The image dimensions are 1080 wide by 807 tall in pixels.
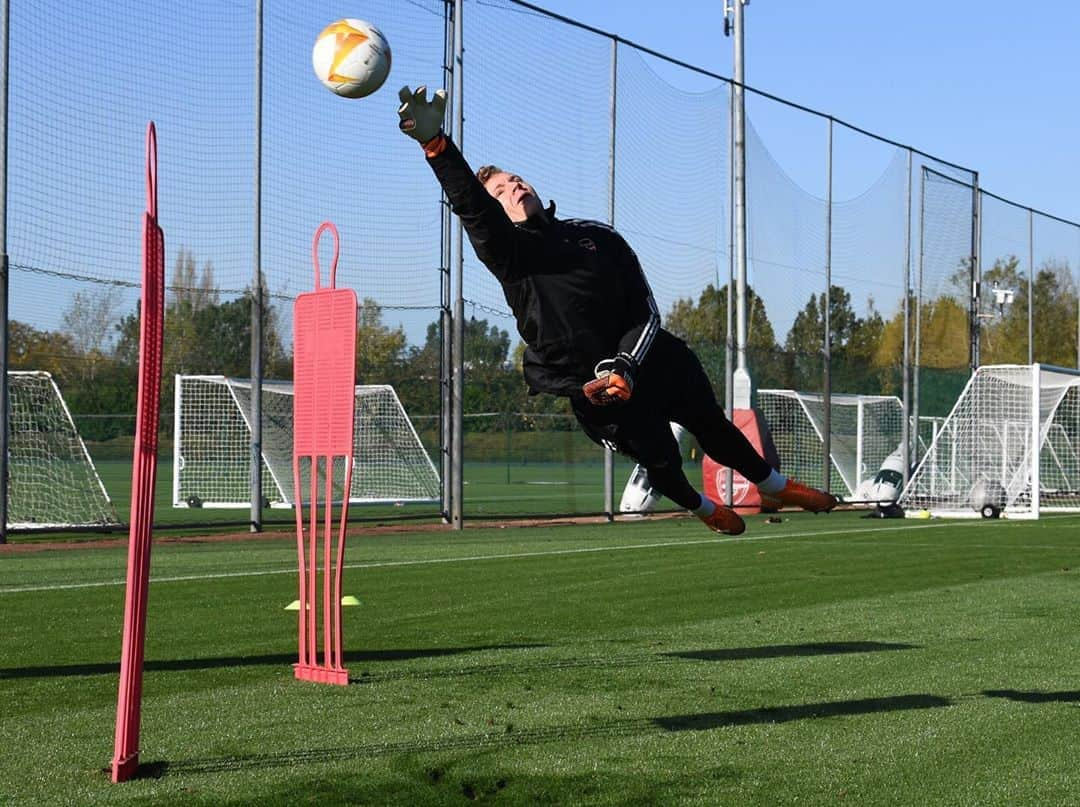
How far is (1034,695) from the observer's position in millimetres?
7562

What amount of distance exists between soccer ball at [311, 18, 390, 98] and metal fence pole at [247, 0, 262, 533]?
14189 millimetres

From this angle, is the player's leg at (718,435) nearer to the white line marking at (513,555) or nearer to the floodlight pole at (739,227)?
the white line marking at (513,555)

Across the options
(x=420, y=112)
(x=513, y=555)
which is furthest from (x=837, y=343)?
(x=420, y=112)

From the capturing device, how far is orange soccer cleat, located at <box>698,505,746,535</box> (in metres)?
8.16

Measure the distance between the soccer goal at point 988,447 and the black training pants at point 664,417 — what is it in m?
19.7

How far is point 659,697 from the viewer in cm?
743

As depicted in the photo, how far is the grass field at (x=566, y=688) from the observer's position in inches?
221

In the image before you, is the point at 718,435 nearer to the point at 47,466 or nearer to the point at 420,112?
the point at 420,112

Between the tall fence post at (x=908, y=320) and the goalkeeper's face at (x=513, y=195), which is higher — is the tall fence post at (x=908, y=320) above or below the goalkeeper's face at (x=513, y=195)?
above

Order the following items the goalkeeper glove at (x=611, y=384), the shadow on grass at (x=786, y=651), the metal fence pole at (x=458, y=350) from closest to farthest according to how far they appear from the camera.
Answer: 1. the goalkeeper glove at (x=611, y=384)
2. the shadow on grass at (x=786, y=651)
3. the metal fence pole at (x=458, y=350)

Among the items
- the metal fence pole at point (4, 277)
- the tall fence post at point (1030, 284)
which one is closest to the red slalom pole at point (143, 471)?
the metal fence pole at point (4, 277)

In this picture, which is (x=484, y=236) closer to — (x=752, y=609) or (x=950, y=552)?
(x=752, y=609)

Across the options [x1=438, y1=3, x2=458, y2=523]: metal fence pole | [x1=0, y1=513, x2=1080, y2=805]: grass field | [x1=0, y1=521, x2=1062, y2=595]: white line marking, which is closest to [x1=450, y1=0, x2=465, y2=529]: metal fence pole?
[x1=438, y1=3, x2=458, y2=523]: metal fence pole

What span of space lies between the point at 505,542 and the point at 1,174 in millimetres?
7746
